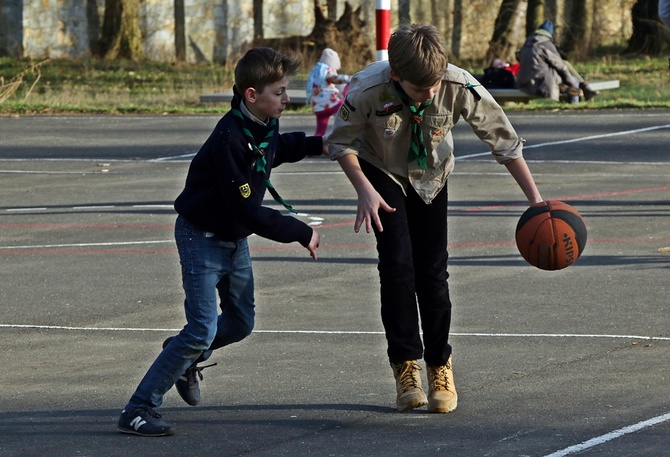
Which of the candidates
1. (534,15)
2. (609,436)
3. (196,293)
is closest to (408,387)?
(609,436)

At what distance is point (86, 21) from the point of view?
4847cm

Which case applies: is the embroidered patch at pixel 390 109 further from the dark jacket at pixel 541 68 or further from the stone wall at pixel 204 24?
the stone wall at pixel 204 24

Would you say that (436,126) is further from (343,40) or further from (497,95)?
(343,40)

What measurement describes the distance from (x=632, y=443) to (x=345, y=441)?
1.22 metres

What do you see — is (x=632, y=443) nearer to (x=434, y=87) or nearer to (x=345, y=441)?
(x=345, y=441)

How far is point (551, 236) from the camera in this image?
7.02 metres

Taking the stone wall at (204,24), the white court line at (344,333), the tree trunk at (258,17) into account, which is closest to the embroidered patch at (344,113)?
the white court line at (344,333)

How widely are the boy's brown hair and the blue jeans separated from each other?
0.69 metres

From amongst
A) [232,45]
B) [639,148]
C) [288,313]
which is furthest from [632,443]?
[232,45]

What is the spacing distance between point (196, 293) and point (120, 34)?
41284 mm

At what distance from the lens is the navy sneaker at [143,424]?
20.9 feet

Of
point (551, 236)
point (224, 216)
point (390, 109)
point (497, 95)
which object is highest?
point (390, 109)

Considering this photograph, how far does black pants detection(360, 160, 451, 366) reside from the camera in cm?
672

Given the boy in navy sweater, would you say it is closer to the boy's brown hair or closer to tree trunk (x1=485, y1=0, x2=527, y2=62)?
the boy's brown hair
